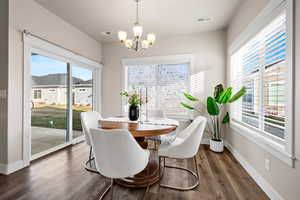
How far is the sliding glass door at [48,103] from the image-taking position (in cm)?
269

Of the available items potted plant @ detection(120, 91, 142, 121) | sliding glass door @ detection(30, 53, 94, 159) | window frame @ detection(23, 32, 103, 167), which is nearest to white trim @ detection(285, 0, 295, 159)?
potted plant @ detection(120, 91, 142, 121)

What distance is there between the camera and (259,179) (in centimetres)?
191

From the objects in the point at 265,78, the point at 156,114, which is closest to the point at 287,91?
the point at 265,78

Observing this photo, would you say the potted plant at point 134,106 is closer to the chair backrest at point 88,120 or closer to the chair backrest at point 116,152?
the chair backrest at point 88,120

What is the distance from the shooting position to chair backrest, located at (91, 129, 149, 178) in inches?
48.5

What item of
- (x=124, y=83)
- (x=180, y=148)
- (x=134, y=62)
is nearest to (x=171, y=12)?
(x=134, y=62)

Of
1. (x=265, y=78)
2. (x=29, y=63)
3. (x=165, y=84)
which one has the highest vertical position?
(x=29, y=63)

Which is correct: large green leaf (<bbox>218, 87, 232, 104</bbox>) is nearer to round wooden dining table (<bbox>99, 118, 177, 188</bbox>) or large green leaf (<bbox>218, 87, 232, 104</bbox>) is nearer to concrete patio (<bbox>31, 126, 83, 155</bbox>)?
round wooden dining table (<bbox>99, 118, 177, 188</bbox>)

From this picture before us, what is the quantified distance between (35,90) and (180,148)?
2.78 metres

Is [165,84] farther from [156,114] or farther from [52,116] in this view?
[52,116]

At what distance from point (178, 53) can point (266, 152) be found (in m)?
2.81

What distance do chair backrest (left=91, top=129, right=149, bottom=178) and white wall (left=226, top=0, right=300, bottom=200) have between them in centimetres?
145

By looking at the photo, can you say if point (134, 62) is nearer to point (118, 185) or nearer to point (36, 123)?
point (36, 123)

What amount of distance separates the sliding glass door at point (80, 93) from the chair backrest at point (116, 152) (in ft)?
8.52
